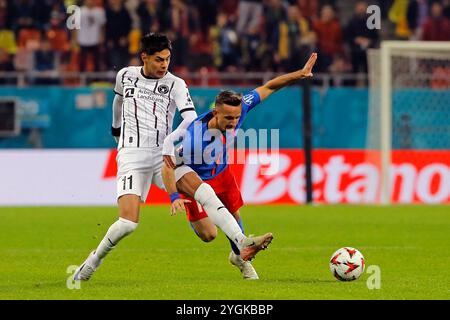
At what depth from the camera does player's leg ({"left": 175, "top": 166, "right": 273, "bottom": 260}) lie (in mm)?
9250

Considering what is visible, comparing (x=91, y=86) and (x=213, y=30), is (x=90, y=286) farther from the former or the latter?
(x=213, y=30)

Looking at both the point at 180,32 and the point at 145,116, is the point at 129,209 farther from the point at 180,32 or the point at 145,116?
the point at 180,32

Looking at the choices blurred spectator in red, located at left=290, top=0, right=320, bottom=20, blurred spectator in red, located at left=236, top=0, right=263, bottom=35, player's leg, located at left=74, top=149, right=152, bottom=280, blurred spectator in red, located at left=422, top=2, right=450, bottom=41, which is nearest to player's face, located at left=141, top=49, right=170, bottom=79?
player's leg, located at left=74, top=149, right=152, bottom=280

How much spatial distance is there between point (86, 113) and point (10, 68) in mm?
1840

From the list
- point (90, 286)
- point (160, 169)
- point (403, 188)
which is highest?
point (160, 169)

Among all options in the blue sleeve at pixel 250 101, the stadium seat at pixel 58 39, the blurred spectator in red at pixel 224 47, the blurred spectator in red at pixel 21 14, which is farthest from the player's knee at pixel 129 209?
the blurred spectator in red at pixel 224 47

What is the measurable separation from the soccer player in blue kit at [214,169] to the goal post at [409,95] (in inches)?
490

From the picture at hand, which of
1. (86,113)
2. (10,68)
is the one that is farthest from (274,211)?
(10,68)

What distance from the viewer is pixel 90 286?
946 cm

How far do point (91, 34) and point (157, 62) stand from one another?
1410cm

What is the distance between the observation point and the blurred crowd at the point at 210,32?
2397 cm

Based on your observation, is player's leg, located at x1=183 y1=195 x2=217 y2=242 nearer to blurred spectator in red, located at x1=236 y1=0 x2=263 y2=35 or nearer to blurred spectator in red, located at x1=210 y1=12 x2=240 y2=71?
blurred spectator in red, located at x1=210 y1=12 x2=240 y2=71

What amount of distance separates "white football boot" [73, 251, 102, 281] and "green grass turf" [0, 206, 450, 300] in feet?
0.35

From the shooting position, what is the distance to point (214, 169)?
1059cm
